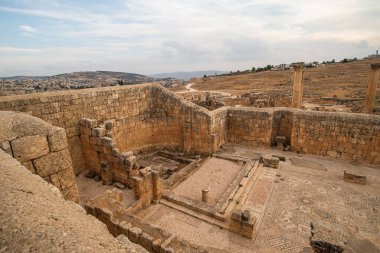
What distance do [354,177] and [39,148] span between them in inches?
477

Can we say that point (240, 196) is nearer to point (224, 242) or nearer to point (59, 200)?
point (224, 242)

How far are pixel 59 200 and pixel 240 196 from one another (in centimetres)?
763

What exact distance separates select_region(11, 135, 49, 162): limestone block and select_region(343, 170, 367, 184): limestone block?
11.8 meters

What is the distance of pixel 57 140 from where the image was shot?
5.15 m

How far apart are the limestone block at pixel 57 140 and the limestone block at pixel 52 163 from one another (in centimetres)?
12

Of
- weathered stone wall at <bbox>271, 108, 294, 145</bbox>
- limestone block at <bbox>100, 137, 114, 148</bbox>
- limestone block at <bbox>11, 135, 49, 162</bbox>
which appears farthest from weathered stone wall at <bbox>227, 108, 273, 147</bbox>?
limestone block at <bbox>11, 135, 49, 162</bbox>

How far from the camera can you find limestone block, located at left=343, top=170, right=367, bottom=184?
9961 millimetres

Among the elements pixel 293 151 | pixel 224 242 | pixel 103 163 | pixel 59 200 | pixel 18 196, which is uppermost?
pixel 18 196

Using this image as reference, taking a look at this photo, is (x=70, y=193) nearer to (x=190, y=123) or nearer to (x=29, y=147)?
(x=29, y=147)

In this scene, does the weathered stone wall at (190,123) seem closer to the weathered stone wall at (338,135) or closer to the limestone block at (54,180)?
the weathered stone wall at (338,135)

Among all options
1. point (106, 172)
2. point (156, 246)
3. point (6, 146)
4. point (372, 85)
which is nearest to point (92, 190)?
point (106, 172)

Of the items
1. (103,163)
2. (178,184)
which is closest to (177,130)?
(178,184)

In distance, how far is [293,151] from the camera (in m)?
13.4

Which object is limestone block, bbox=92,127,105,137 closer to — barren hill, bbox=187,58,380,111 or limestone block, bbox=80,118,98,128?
limestone block, bbox=80,118,98,128
